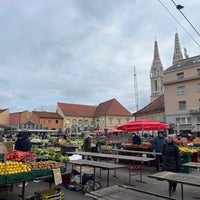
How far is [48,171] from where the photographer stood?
17.6 feet

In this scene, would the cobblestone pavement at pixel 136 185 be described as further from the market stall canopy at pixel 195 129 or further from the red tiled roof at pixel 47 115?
the red tiled roof at pixel 47 115

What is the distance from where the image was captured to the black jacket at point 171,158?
6664 mm

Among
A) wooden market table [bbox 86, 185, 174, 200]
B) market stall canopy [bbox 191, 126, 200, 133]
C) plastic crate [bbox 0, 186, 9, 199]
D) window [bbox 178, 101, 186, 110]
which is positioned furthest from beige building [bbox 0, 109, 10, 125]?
wooden market table [bbox 86, 185, 174, 200]

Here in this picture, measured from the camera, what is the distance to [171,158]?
22.1 feet

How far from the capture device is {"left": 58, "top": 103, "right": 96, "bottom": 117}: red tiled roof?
2739 inches

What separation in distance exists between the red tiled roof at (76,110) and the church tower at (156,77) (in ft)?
106

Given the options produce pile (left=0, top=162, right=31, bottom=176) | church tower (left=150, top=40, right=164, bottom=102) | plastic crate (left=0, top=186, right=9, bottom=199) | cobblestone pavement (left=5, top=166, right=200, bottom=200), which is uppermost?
church tower (left=150, top=40, right=164, bottom=102)

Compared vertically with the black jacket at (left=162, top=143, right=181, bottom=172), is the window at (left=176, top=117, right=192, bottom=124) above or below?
above

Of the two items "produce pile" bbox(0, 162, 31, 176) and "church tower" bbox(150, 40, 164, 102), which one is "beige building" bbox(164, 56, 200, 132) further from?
"church tower" bbox(150, 40, 164, 102)

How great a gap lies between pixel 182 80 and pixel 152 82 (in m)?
62.1

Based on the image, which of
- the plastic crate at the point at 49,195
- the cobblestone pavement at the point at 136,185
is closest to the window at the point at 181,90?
the cobblestone pavement at the point at 136,185

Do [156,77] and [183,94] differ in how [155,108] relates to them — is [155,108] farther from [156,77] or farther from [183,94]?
[156,77]

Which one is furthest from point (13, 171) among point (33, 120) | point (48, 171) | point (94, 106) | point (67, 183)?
point (94, 106)

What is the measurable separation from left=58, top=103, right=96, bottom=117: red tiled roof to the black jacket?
206 feet
